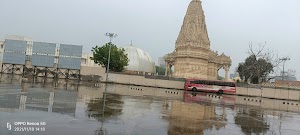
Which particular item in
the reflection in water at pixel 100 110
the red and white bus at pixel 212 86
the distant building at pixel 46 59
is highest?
the distant building at pixel 46 59

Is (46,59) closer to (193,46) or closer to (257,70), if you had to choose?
(193,46)

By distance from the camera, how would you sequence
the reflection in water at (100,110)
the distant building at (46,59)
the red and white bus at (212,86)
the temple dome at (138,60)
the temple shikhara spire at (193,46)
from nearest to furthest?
the reflection in water at (100,110) → the red and white bus at (212,86) → the distant building at (46,59) → the temple shikhara spire at (193,46) → the temple dome at (138,60)

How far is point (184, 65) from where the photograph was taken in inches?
2280

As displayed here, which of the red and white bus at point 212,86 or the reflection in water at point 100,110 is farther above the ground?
the red and white bus at point 212,86

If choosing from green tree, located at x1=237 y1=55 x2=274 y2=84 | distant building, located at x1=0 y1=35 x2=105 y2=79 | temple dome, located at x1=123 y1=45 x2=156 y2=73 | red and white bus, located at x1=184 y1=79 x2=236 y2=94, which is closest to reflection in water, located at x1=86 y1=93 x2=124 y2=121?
red and white bus, located at x1=184 y1=79 x2=236 y2=94

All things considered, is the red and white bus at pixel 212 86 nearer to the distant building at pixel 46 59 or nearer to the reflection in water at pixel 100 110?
the distant building at pixel 46 59

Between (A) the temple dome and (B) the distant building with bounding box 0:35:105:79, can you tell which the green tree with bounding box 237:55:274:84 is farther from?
(B) the distant building with bounding box 0:35:105:79

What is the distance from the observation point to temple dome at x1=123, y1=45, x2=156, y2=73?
8181cm

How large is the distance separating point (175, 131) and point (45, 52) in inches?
2027

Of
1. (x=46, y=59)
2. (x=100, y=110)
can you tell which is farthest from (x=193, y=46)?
(x=100, y=110)

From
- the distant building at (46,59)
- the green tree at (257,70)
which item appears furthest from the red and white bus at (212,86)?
the distant building at (46,59)

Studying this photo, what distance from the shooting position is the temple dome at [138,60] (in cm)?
8181

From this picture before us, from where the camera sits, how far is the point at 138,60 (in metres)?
83.1

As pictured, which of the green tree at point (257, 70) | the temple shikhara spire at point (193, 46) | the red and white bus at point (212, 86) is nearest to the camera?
the red and white bus at point (212, 86)
